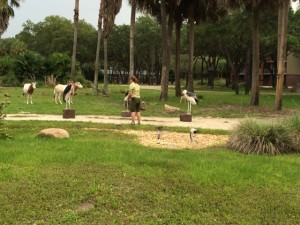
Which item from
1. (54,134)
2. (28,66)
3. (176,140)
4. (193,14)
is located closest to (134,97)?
(176,140)

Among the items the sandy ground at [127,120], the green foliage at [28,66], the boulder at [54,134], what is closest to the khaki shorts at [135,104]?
the sandy ground at [127,120]

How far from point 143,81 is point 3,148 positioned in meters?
78.7

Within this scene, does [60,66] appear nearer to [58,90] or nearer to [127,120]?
[58,90]

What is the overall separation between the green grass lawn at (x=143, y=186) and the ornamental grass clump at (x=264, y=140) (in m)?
0.35

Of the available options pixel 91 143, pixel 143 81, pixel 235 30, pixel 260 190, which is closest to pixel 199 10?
pixel 235 30

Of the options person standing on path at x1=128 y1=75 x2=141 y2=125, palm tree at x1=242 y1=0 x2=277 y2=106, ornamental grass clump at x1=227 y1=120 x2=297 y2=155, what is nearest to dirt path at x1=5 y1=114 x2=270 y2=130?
person standing on path at x1=128 y1=75 x2=141 y2=125

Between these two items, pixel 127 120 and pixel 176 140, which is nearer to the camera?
pixel 176 140

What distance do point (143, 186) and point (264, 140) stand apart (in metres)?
3.76

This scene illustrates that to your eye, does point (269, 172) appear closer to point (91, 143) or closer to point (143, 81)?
point (91, 143)

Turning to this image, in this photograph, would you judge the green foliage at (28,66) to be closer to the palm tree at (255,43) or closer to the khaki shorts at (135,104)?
the palm tree at (255,43)

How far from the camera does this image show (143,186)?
6992mm

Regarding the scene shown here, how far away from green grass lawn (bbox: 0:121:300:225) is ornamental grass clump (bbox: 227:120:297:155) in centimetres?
35

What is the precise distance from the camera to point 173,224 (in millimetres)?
5859

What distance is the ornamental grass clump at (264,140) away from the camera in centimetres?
959
